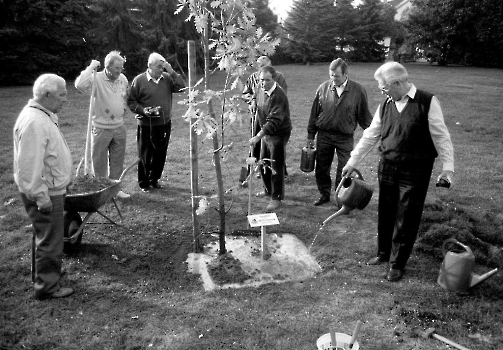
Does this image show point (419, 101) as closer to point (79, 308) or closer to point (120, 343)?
point (120, 343)

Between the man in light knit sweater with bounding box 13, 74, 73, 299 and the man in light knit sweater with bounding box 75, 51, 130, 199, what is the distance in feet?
5.94

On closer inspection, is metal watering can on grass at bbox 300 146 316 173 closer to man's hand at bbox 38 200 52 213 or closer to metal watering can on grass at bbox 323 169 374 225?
metal watering can on grass at bbox 323 169 374 225

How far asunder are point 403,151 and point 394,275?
4.05 feet

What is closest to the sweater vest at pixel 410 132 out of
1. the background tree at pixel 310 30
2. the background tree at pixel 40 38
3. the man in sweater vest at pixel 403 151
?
the man in sweater vest at pixel 403 151

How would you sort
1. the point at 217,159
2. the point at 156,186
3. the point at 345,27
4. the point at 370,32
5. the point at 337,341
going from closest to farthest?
1. the point at 337,341
2. the point at 217,159
3. the point at 156,186
4. the point at 345,27
5. the point at 370,32

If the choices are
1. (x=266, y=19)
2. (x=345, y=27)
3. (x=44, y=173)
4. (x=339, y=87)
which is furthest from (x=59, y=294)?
(x=345, y=27)

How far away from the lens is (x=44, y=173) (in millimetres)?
3619

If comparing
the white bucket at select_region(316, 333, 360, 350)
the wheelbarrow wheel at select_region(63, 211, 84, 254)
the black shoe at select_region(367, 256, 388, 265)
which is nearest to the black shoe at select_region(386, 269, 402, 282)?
the black shoe at select_region(367, 256, 388, 265)

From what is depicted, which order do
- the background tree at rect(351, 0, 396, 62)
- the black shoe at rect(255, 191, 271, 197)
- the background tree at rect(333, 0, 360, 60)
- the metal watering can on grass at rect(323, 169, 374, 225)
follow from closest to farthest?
the metal watering can on grass at rect(323, 169, 374, 225) < the black shoe at rect(255, 191, 271, 197) < the background tree at rect(333, 0, 360, 60) < the background tree at rect(351, 0, 396, 62)

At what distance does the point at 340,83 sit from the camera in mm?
5562

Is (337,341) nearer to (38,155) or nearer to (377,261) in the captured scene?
(377,261)

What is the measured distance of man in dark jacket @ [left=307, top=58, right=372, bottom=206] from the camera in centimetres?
557

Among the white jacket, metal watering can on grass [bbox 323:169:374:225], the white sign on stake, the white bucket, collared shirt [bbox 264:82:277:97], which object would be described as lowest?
the white bucket

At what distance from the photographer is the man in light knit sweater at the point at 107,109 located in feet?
17.9
